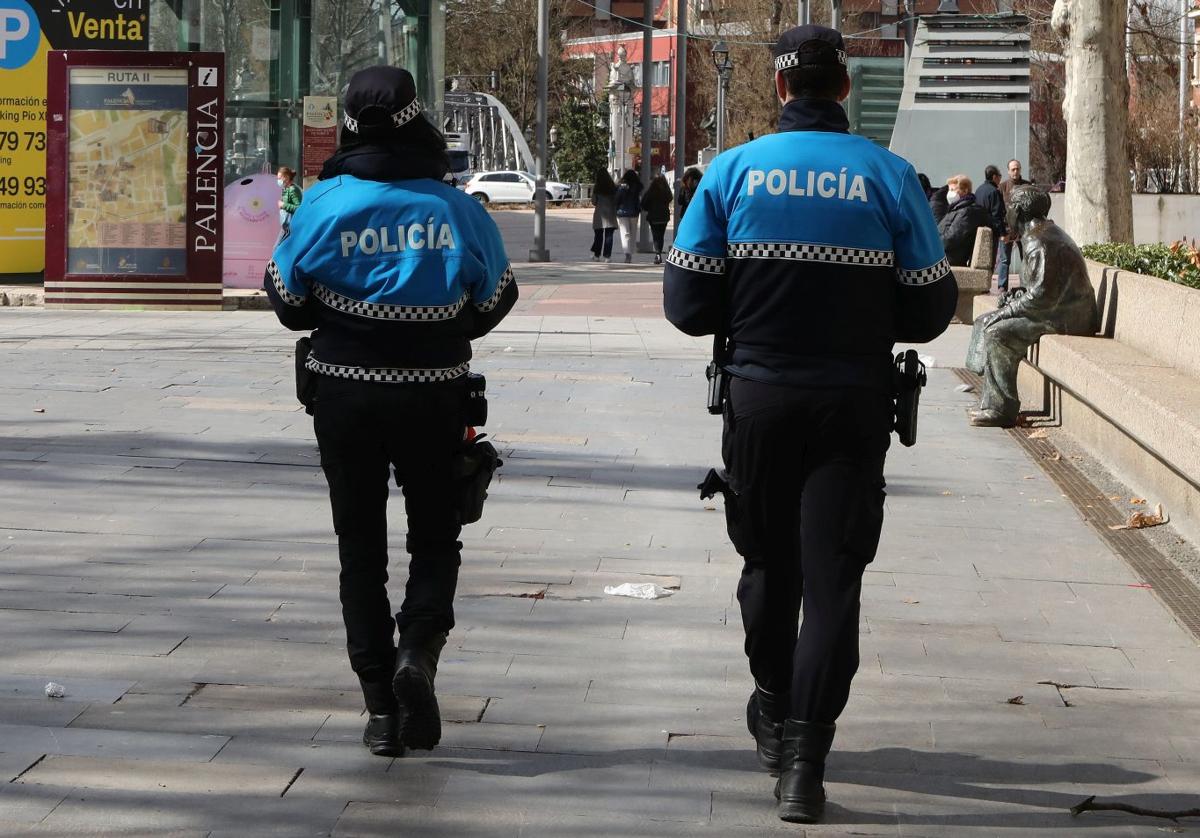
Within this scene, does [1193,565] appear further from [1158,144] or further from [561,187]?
[561,187]

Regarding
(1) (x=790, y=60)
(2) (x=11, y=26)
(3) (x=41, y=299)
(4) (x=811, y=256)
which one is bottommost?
(3) (x=41, y=299)

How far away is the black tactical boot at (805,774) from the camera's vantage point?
13.3 feet

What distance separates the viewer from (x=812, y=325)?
4016mm

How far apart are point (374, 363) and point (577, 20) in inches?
2781

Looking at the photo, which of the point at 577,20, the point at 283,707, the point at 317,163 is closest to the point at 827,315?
the point at 283,707

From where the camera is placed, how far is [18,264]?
22.1 meters

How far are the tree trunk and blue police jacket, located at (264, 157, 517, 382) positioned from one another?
13098mm

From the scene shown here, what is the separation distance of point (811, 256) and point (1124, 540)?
4.29 m

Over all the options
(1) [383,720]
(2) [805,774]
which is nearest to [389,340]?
(1) [383,720]

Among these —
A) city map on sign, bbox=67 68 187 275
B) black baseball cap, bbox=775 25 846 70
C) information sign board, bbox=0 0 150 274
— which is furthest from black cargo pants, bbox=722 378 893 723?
information sign board, bbox=0 0 150 274

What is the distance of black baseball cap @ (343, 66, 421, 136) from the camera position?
4.34 metres

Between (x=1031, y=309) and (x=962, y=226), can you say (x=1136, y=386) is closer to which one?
(x=1031, y=309)

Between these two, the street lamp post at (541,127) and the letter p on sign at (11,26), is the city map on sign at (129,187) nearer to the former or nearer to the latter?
the letter p on sign at (11,26)

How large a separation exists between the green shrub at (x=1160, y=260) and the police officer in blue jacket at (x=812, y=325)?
24.9 ft
